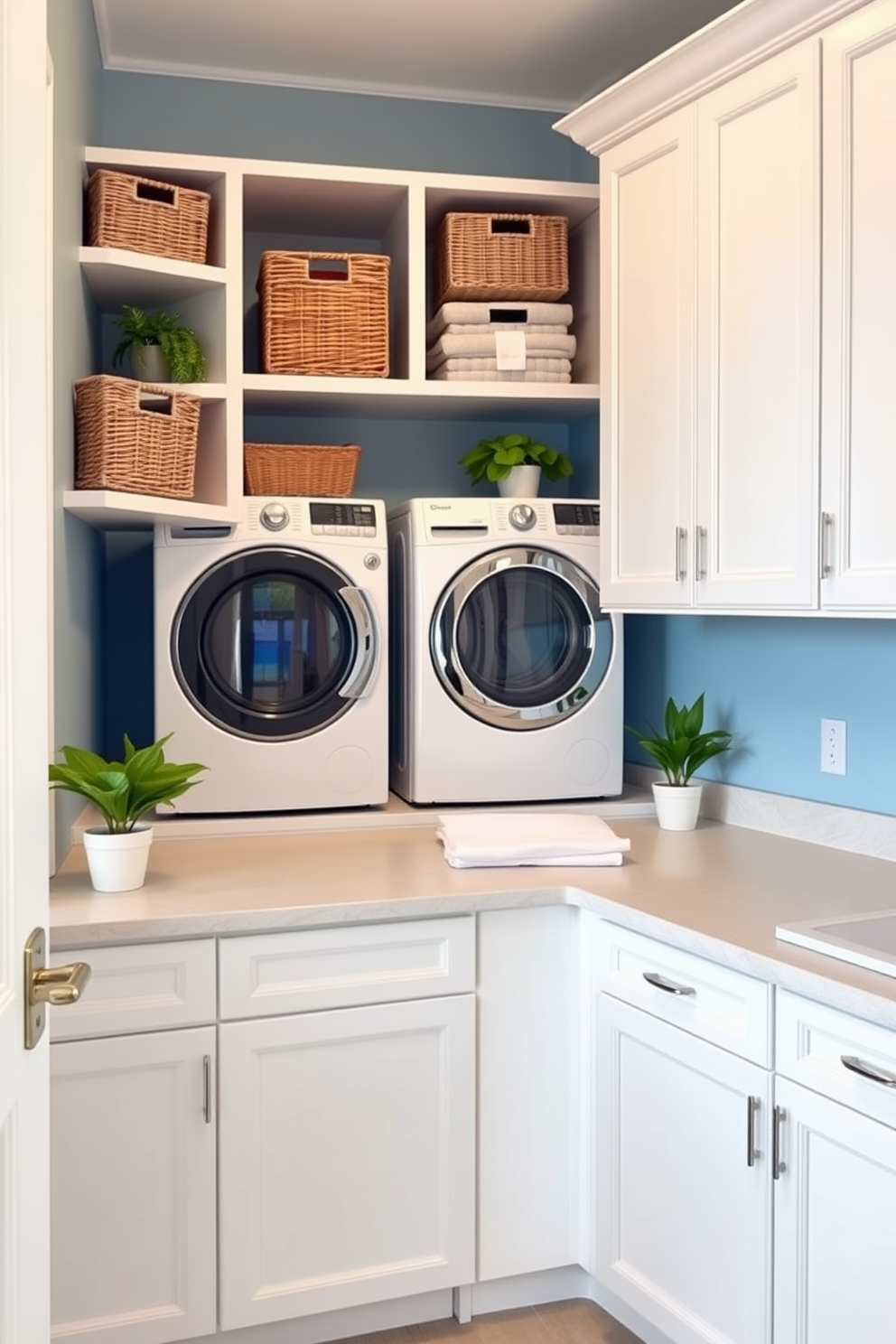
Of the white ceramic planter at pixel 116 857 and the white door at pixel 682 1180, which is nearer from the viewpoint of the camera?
the white door at pixel 682 1180

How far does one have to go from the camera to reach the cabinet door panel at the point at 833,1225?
1.55 metres

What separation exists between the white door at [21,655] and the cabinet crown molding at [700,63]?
1344 millimetres

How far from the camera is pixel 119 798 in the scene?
2107 millimetres

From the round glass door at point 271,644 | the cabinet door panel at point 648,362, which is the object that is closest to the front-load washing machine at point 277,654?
the round glass door at point 271,644

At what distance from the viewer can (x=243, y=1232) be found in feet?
6.71

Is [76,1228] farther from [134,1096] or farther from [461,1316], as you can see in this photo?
[461,1316]

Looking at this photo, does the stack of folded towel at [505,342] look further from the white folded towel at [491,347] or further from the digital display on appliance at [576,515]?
the digital display on appliance at [576,515]

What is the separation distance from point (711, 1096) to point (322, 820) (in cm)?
111

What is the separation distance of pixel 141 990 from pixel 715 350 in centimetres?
151

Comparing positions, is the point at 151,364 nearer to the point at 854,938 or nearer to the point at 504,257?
the point at 504,257

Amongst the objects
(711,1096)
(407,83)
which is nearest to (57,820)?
A: (711,1096)

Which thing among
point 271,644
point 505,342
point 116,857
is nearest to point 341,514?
point 271,644

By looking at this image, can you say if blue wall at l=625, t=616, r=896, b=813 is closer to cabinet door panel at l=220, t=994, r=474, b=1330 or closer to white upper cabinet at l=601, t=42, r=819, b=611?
white upper cabinet at l=601, t=42, r=819, b=611

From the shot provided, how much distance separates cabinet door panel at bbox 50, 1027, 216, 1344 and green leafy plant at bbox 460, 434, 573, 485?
1.51 meters
